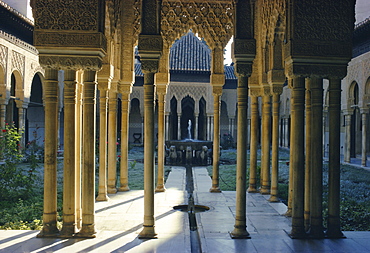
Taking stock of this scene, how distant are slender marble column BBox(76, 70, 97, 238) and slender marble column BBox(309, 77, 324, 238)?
3.08 meters

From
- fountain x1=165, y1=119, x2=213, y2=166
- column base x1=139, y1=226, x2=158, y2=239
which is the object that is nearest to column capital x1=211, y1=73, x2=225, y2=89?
column base x1=139, y1=226, x2=158, y2=239

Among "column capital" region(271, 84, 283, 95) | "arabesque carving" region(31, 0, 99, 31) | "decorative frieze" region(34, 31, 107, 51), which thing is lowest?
"column capital" region(271, 84, 283, 95)

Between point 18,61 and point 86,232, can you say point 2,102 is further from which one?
point 86,232

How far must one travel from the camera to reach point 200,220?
18.1 ft

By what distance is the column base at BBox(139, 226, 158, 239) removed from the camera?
4543 mm

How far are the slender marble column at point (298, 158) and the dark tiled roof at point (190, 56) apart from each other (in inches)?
832

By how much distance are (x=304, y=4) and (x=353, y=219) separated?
3912 mm

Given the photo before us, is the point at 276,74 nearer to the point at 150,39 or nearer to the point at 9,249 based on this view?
the point at 150,39

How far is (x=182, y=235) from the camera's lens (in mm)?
4695

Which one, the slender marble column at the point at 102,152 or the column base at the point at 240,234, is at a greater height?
the slender marble column at the point at 102,152

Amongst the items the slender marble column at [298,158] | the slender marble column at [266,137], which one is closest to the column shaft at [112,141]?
the slender marble column at [266,137]

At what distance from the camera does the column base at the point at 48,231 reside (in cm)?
440

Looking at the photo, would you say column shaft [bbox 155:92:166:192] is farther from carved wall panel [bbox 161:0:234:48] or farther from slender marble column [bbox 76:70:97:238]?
slender marble column [bbox 76:70:97:238]

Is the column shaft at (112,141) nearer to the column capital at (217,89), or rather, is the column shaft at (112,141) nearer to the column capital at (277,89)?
the column capital at (217,89)
